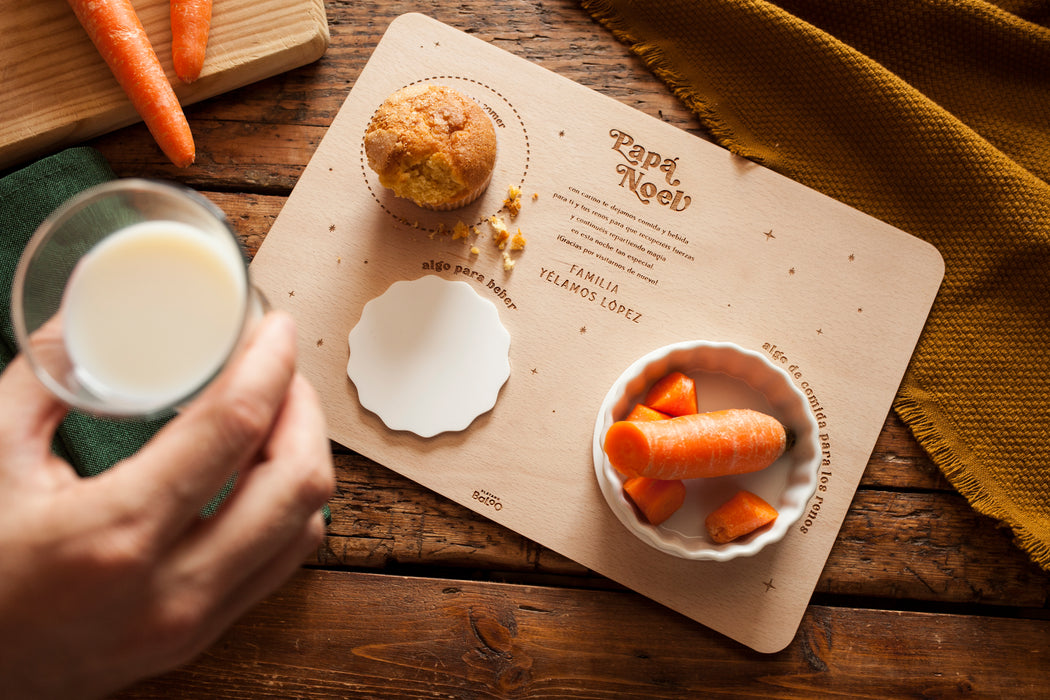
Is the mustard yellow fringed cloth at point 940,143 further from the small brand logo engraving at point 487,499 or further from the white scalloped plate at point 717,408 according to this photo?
the small brand logo engraving at point 487,499

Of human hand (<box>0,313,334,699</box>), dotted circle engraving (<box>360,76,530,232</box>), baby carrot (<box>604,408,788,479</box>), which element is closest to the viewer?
human hand (<box>0,313,334,699</box>)

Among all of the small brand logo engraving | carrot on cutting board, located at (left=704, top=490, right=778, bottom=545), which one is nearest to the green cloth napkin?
the small brand logo engraving

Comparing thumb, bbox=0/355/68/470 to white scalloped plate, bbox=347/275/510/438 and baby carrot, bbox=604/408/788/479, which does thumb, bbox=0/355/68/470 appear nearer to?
white scalloped plate, bbox=347/275/510/438

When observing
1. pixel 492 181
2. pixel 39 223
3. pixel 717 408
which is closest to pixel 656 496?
pixel 717 408

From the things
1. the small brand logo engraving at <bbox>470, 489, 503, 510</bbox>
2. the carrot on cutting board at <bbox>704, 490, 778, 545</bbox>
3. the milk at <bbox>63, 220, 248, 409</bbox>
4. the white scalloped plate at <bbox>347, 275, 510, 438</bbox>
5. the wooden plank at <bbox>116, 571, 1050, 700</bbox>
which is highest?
the milk at <bbox>63, 220, 248, 409</bbox>

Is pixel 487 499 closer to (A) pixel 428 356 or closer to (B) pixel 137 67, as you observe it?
(A) pixel 428 356

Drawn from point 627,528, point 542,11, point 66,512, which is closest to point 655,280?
point 627,528
